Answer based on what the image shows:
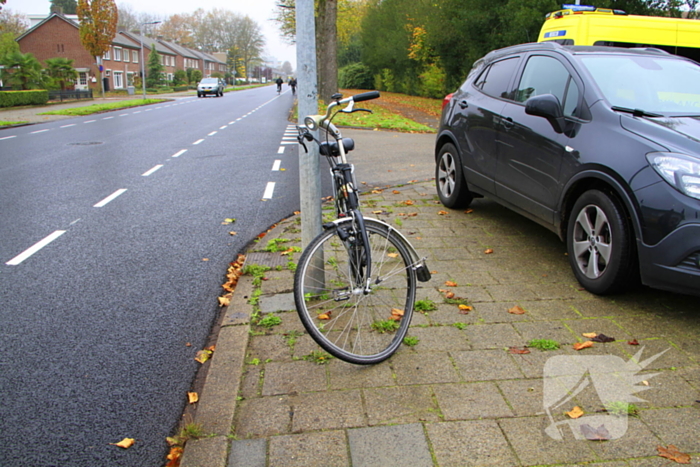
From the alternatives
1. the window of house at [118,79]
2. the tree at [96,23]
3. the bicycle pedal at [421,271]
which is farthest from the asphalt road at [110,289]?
the window of house at [118,79]

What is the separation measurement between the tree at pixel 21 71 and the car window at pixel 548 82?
43605 millimetres

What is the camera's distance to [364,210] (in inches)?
282

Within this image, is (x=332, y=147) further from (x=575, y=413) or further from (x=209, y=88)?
(x=209, y=88)

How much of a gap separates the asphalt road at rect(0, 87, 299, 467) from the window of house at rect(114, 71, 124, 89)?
68520mm

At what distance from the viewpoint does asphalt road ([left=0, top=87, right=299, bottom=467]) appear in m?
2.84

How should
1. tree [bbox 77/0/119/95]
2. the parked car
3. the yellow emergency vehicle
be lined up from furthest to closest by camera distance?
the parked car → tree [bbox 77/0/119/95] → the yellow emergency vehicle

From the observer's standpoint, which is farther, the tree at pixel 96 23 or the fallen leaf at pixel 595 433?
the tree at pixel 96 23

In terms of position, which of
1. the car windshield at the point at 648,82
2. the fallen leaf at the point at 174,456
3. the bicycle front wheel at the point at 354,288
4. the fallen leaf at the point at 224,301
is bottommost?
the fallen leaf at the point at 174,456

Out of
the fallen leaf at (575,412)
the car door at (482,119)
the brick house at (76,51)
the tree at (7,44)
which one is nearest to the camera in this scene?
the fallen leaf at (575,412)

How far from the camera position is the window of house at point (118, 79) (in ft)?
241

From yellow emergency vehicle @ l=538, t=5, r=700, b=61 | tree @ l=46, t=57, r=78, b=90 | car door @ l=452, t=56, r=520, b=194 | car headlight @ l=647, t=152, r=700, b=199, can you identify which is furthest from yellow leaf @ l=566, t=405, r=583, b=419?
tree @ l=46, t=57, r=78, b=90

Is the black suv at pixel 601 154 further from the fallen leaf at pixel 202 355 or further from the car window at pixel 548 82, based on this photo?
the fallen leaf at pixel 202 355

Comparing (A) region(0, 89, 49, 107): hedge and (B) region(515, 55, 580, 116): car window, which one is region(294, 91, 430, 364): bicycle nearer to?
(B) region(515, 55, 580, 116): car window

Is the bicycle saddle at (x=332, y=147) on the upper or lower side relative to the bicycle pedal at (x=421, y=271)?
upper
